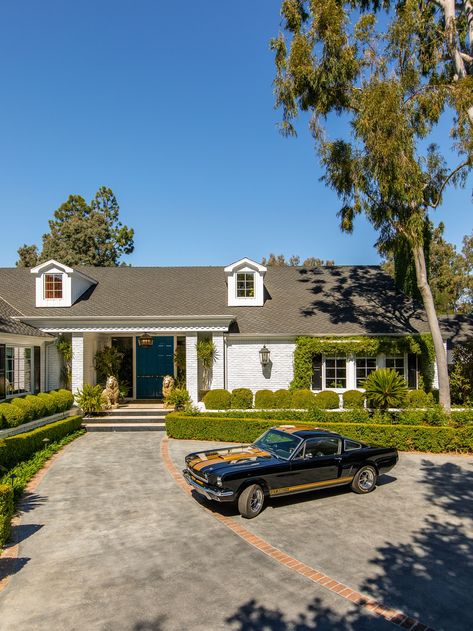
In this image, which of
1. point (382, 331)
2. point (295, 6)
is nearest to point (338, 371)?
point (382, 331)

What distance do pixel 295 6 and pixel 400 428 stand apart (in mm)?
16802

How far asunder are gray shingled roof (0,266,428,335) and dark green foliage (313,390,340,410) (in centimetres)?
291

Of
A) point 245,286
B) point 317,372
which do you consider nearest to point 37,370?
point 245,286

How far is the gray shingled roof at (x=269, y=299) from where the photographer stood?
67.7 ft

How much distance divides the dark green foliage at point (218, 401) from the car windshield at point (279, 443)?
7313 mm

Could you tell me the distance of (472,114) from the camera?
16.7 metres

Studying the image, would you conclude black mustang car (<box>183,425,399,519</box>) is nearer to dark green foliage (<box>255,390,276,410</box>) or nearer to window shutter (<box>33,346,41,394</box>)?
dark green foliage (<box>255,390,276,410</box>)

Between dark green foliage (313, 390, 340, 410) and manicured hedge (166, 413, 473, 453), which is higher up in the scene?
dark green foliage (313, 390, 340, 410)

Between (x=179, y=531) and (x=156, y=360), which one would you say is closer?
(x=179, y=531)

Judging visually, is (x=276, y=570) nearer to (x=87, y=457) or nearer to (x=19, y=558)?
(x=19, y=558)

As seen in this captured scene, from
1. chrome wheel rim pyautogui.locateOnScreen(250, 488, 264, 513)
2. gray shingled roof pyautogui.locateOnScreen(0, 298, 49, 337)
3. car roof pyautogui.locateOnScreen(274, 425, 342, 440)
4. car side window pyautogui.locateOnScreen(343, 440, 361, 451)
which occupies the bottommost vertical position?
chrome wheel rim pyautogui.locateOnScreen(250, 488, 264, 513)

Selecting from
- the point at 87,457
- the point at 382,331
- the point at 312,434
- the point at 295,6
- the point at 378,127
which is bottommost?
the point at 87,457

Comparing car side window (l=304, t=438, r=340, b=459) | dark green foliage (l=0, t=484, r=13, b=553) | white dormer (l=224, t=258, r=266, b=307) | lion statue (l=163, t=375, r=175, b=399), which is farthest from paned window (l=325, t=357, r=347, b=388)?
dark green foliage (l=0, t=484, r=13, b=553)

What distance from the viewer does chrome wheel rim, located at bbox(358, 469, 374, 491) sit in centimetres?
1047
